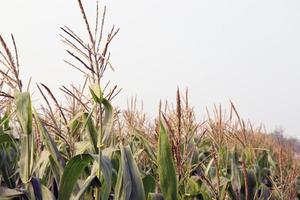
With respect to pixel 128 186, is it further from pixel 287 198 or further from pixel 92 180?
pixel 287 198

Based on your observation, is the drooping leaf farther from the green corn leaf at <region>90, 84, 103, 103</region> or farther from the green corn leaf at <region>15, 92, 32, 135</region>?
the green corn leaf at <region>90, 84, 103, 103</region>

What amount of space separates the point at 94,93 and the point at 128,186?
289 mm

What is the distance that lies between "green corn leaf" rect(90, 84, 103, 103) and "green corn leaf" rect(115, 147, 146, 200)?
177mm

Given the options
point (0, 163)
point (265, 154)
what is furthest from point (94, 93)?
point (265, 154)

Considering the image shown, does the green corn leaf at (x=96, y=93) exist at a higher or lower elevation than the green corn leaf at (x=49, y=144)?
higher

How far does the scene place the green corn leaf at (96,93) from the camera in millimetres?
1334

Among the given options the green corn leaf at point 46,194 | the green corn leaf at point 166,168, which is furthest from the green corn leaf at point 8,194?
the green corn leaf at point 166,168

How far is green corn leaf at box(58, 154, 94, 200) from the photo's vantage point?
141 cm

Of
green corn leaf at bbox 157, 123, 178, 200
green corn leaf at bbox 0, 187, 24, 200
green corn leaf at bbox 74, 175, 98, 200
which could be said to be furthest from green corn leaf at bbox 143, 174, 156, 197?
green corn leaf at bbox 0, 187, 24, 200

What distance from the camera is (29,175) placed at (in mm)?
1392

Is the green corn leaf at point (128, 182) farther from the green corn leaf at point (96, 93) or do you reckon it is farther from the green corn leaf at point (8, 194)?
the green corn leaf at point (8, 194)

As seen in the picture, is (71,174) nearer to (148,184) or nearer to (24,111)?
(24,111)

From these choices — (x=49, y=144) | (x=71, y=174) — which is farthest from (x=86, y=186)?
(x=49, y=144)

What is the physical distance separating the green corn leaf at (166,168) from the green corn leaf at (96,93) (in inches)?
8.5
